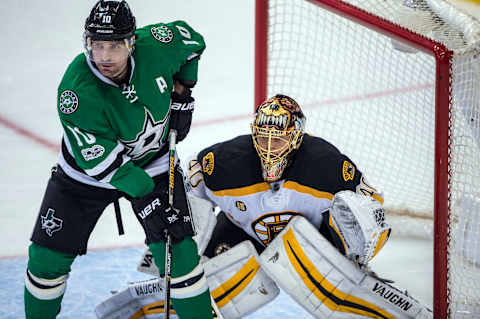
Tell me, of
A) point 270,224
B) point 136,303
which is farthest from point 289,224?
point 136,303

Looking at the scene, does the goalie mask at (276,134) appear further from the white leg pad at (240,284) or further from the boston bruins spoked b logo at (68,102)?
the boston bruins spoked b logo at (68,102)

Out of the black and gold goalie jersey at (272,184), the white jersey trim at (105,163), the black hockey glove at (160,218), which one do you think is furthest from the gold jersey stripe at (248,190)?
the white jersey trim at (105,163)

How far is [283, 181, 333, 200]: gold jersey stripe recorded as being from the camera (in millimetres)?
2328

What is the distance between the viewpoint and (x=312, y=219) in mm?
2402

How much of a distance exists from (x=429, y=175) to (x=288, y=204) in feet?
3.81

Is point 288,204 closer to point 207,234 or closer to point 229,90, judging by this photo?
point 207,234

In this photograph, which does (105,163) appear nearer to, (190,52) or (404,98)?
(190,52)

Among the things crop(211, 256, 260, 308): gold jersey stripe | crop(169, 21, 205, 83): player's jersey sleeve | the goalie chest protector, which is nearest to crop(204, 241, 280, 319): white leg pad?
crop(211, 256, 260, 308): gold jersey stripe

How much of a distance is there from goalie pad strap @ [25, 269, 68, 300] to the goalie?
0.35m

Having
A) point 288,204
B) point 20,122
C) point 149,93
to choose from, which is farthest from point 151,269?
point 20,122

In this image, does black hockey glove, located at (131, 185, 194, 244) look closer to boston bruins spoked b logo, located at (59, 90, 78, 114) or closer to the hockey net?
boston bruins spoked b logo, located at (59, 90, 78, 114)

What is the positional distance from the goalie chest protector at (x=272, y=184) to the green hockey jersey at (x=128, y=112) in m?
0.26

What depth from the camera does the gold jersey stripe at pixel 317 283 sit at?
230 centimetres

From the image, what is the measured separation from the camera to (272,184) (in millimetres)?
2414
